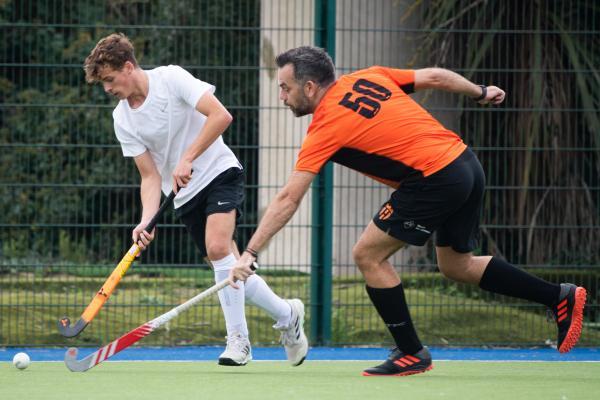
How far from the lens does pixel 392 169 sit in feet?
18.6

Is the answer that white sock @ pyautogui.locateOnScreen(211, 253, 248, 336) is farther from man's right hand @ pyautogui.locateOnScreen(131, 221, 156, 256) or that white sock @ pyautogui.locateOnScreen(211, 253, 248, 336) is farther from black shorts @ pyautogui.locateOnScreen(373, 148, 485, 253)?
black shorts @ pyautogui.locateOnScreen(373, 148, 485, 253)

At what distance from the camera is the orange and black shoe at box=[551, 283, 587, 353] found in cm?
588

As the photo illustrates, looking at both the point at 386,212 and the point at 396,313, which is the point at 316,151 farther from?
the point at 396,313

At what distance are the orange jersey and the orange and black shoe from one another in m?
0.88

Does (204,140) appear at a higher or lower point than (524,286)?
higher

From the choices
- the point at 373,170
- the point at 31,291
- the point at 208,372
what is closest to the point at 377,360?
the point at 208,372

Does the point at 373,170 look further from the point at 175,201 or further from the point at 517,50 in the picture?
the point at 517,50

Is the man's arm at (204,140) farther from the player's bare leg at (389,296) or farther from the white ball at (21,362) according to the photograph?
→ the white ball at (21,362)

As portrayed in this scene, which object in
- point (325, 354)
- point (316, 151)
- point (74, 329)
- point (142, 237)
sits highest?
point (316, 151)

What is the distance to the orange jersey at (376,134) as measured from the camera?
17.8 ft

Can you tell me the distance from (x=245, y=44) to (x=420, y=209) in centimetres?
309

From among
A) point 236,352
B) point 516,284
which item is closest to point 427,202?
point 516,284

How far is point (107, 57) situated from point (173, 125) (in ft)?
1.67

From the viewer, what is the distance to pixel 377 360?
7355 millimetres
